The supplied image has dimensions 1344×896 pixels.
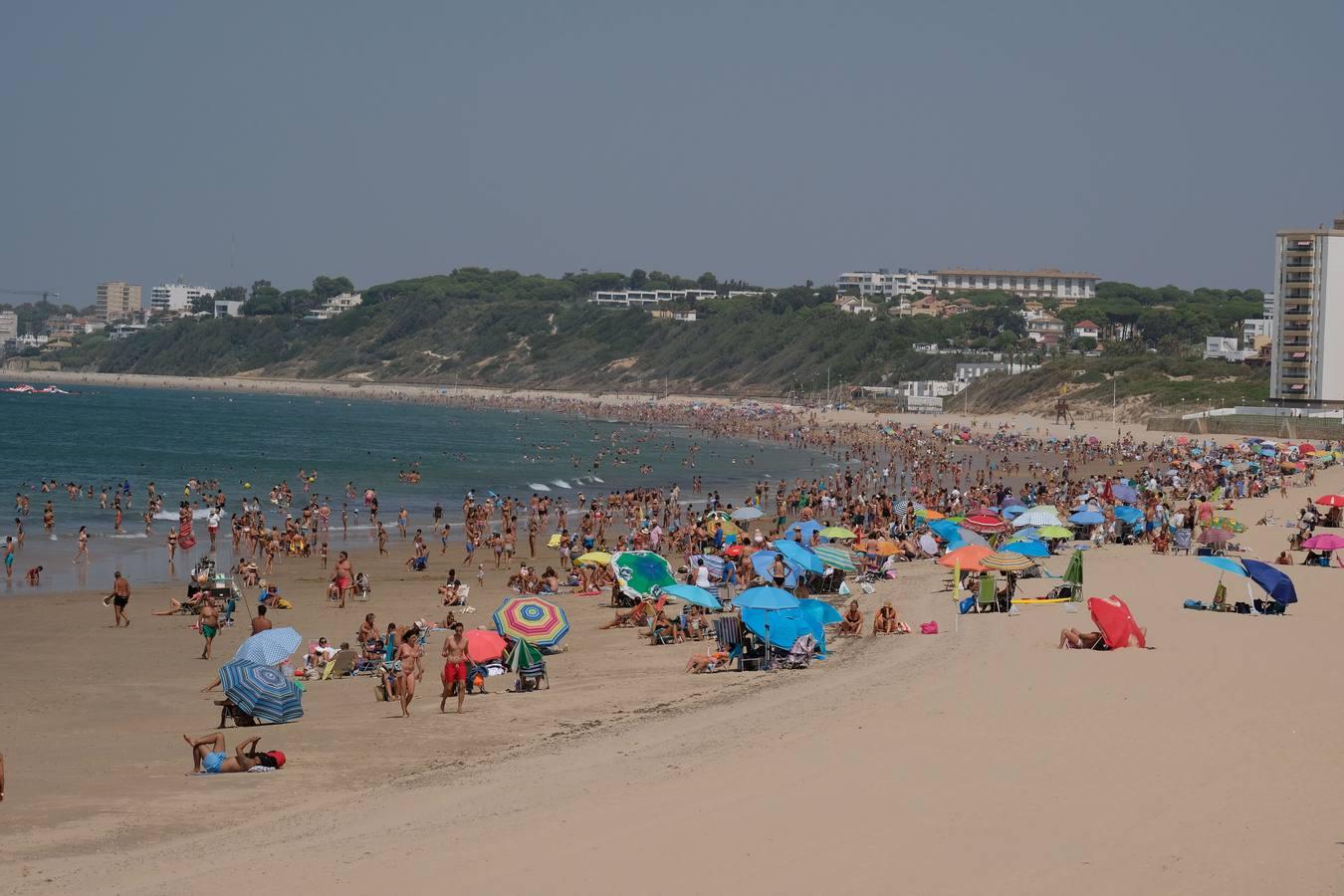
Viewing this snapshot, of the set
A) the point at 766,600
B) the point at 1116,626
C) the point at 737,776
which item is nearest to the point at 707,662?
the point at 766,600

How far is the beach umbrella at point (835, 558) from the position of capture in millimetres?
19297

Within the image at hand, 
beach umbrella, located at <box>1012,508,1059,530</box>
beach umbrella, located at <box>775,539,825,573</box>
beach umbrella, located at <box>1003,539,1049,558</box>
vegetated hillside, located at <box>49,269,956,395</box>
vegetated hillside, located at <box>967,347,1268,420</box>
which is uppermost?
vegetated hillside, located at <box>49,269,956,395</box>

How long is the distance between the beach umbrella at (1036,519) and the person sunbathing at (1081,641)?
30.5 ft

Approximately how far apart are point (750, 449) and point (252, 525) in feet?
129

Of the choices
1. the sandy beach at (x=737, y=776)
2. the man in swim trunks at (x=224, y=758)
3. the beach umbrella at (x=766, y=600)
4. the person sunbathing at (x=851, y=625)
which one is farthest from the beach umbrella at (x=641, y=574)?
the man in swim trunks at (x=224, y=758)

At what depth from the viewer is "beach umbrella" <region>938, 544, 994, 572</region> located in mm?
17797

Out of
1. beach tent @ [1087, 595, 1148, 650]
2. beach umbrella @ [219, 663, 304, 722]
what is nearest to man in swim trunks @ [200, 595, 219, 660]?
beach umbrella @ [219, 663, 304, 722]

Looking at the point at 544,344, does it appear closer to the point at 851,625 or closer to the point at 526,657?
the point at 851,625

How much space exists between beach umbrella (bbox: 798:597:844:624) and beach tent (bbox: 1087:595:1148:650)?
9.16ft

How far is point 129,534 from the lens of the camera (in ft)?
97.5

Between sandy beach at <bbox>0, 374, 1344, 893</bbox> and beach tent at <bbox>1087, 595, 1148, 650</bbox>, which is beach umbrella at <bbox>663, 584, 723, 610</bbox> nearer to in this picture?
Answer: sandy beach at <bbox>0, 374, 1344, 893</bbox>

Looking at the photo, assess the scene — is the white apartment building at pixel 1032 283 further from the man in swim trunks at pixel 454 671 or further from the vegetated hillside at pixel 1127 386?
the man in swim trunks at pixel 454 671

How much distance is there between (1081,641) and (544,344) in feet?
476

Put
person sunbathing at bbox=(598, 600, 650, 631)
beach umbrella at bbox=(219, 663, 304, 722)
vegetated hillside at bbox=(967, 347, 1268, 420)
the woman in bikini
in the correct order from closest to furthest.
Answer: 1. beach umbrella at bbox=(219, 663, 304, 722)
2. the woman in bikini
3. person sunbathing at bbox=(598, 600, 650, 631)
4. vegetated hillside at bbox=(967, 347, 1268, 420)
